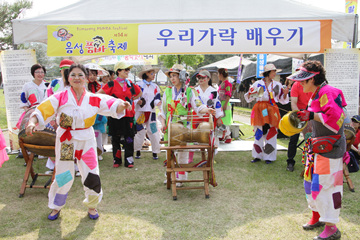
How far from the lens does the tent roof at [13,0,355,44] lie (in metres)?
5.14

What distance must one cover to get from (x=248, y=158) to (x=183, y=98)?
106 inches

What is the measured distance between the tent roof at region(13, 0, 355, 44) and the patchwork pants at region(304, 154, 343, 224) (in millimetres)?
3201

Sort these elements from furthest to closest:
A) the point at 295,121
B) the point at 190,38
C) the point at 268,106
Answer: the point at 268,106 < the point at 190,38 < the point at 295,121

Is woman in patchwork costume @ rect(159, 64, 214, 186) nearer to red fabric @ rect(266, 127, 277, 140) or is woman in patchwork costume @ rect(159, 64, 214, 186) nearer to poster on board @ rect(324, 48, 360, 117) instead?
red fabric @ rect(266, 127, 277, 140)

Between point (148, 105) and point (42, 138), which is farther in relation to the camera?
point (148, 105)

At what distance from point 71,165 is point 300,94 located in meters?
3.91

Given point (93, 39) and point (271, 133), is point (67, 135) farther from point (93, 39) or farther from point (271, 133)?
point (271, 133)

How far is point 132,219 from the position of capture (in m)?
3.46

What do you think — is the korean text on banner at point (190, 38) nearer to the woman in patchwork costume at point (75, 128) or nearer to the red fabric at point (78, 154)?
the woman in patchwork costume at point (75, 128)

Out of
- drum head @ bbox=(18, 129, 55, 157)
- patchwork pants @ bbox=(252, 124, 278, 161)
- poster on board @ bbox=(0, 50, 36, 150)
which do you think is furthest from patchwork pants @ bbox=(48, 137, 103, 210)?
patchwork pants @ bbox=(252, 124, 278, 161)

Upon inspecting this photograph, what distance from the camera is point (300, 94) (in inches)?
200

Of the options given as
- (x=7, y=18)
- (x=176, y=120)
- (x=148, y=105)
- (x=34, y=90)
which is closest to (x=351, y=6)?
(x=148, y=105)

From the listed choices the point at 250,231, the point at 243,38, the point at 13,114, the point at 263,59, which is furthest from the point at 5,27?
the point at 250,231

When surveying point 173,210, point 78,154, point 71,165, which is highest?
point 78,154
